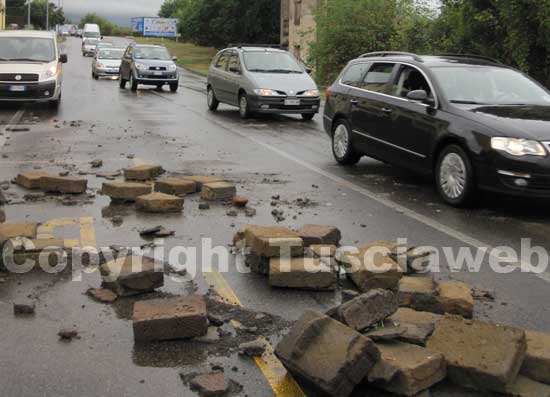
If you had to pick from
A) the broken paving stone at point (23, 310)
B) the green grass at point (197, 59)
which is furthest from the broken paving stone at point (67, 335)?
the green grass at point (197, 59)

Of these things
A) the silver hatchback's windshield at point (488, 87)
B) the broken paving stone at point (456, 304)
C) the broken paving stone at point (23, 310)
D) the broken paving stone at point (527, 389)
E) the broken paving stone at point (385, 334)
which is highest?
the silver hatchback's windshield at point (488, 87)

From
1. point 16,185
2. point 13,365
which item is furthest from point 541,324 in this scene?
point 16,185

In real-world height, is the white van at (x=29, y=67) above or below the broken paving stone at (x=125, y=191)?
above

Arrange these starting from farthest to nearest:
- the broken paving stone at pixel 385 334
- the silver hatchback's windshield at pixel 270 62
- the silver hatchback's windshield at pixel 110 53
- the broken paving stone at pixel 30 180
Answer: the silver hatchback's windshield at pixel 110 53 < the silver hatchback's windshield at pixel 270 62 < the broken paving stone at pixel 30 180 < the broken paving stone at pixel 385 334

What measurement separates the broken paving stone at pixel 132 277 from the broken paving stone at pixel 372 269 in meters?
1.41

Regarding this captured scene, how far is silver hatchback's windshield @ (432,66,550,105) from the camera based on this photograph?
30.2 ft

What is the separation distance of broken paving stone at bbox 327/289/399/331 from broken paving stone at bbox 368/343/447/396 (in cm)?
24

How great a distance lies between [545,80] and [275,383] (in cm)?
1729

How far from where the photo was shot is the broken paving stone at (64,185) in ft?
28.8

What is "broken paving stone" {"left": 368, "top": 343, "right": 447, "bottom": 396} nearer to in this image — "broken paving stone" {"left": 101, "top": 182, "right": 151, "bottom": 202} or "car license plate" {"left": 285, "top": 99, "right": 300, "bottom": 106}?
"broken paving stone" {"left": 101, "top": 182, "right": 151, "bottom": 202}

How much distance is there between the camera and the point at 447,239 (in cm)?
716

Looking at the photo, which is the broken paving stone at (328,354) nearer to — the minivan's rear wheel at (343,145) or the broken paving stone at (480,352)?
the broken paving stone at (480,352)

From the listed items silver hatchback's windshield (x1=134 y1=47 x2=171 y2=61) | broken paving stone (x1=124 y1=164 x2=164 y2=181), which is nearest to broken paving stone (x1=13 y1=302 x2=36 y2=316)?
broken paving stone (x1=124 y1=164 x2=164 y2=181)

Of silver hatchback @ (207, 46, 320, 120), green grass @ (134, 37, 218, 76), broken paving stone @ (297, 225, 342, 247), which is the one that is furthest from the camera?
green grass @ (134, 37, 218, 76)
